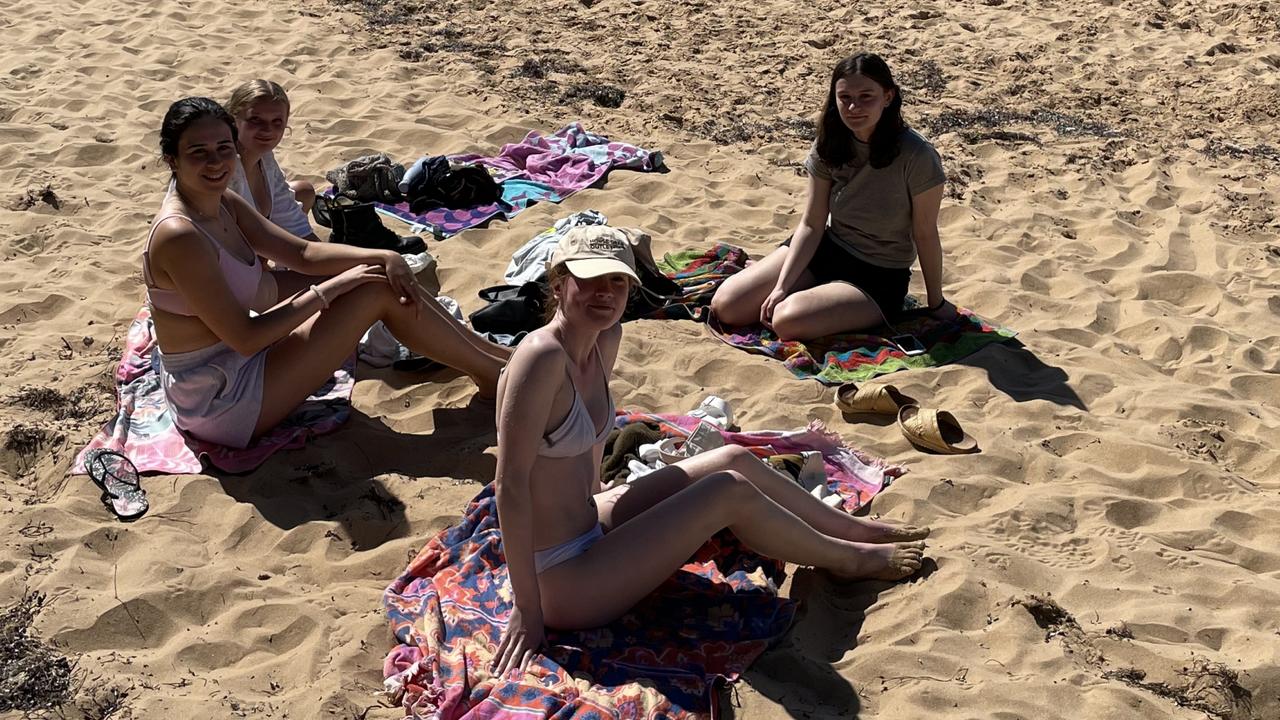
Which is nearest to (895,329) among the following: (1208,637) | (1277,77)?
(1208,637)

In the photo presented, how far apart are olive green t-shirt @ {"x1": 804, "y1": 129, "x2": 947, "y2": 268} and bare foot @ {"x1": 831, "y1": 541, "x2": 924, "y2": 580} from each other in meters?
2.14

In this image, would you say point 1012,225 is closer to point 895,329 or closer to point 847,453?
point 895,329

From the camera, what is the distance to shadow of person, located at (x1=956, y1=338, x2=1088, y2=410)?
204 inches

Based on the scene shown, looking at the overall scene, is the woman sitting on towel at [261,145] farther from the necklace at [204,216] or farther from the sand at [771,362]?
the sand at [771,362]

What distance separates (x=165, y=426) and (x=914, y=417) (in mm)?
2926

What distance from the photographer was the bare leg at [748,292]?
577 centimetres

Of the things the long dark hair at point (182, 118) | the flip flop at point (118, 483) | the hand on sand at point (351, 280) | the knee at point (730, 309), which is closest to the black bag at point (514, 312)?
the knee at point (730, 309)

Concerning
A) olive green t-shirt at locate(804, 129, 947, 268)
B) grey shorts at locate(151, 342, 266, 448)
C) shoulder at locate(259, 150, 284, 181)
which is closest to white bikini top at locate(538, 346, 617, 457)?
grey shorts at locate(151, 342, 266, 448)

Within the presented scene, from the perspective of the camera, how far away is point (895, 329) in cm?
571

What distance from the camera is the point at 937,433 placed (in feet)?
15.4

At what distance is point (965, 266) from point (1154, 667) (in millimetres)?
3228

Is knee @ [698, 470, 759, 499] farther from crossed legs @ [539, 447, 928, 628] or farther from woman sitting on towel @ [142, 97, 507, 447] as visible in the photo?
woman sitting on towel @ [142, 97, 507, 447]

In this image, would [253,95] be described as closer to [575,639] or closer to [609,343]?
[609,343]

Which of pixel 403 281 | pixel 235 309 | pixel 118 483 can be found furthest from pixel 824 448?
pixel 118 483
